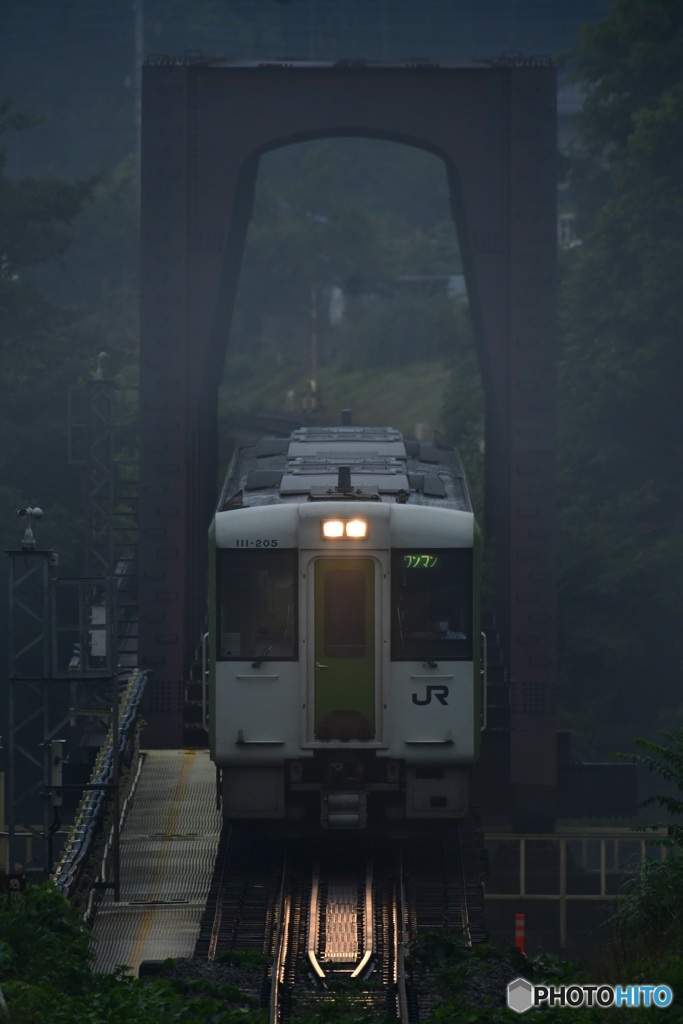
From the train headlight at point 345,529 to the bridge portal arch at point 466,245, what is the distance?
30.9ft

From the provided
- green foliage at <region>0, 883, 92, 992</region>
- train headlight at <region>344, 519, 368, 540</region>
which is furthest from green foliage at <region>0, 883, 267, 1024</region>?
train headlight at <region>344, 519, 368, 540</region>

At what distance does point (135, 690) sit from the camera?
66.8ft

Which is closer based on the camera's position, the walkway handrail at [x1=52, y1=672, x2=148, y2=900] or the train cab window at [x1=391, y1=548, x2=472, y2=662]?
the walkway handrail at [x1=52, y1=672, x2=148, y2=900]

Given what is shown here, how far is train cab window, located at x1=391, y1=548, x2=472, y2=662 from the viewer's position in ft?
47.6

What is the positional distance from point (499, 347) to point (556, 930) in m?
9.02

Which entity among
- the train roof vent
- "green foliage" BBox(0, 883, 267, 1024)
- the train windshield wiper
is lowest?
"green foliage" BBox(0, 883, 267, 1024)

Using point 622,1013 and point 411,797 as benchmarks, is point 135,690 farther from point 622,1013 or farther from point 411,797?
point 622,1013

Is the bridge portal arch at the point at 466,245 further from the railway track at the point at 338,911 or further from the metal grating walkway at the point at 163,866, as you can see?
the railway track at the point at 338,911

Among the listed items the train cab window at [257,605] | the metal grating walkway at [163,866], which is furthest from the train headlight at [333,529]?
the metal grating walkway at [163,866]

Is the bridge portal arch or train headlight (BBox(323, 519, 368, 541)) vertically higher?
the bridge portal arch

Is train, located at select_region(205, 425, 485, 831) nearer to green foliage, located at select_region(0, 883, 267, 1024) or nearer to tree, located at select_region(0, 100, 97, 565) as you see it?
green foliage, located at select_region(0, 883, 267, 1024)

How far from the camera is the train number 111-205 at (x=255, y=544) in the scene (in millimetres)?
14516

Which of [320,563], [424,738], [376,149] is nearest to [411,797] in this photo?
[424,738]

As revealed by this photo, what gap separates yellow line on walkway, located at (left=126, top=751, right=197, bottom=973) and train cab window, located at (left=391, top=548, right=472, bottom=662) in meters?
3.04
